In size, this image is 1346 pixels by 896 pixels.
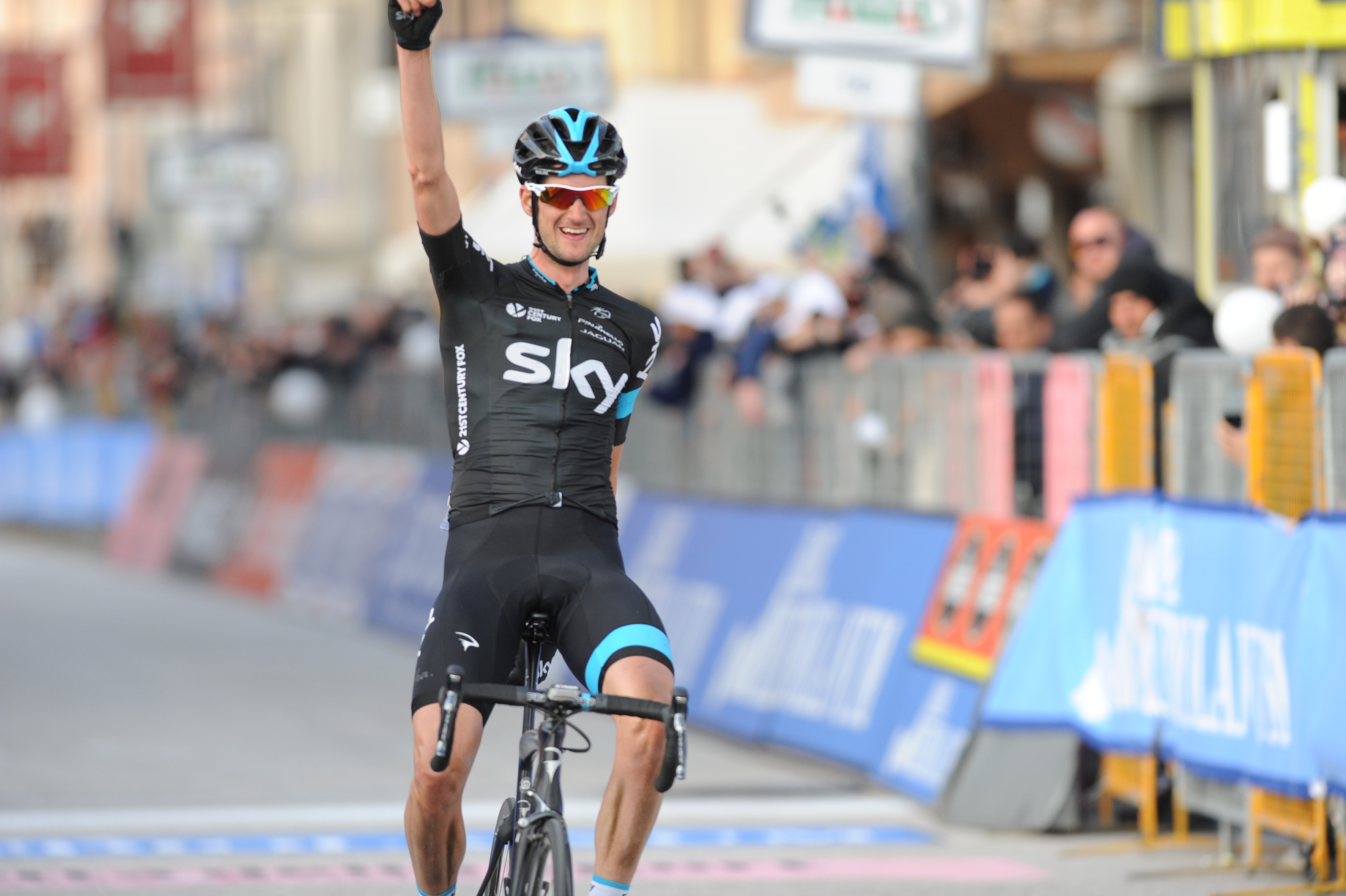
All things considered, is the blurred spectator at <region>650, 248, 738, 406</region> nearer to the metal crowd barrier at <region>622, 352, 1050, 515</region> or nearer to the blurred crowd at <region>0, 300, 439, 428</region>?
the metal crowd barrier at <region>622, 352, 1050, 515</region>

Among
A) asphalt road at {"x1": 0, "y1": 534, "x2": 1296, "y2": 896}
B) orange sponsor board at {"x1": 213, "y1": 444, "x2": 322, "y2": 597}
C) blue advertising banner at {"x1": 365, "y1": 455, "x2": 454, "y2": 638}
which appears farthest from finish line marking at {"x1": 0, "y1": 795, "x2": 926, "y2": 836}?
orange sponsor board at {"x1": 213, "y1": 444, "x2": 322, "y2": 597}

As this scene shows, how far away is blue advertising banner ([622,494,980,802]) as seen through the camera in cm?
1087

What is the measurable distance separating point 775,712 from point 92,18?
55188 mm

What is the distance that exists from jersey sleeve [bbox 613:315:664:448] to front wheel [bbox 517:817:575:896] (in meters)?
1.08

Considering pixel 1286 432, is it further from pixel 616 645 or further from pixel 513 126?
pixel 513 126

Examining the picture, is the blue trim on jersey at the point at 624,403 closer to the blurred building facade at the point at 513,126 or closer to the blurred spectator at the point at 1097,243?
the blurred spectator at the point at 1097,243

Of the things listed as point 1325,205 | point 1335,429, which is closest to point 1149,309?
point 1325,205

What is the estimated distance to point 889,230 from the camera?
17.7 meters

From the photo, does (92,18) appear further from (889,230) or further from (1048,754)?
(1048,754)

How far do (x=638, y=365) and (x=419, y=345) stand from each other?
15.2 metres

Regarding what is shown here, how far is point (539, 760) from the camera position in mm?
6012

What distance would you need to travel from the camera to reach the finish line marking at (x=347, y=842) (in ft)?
30.9

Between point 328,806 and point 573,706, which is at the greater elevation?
point 573,706

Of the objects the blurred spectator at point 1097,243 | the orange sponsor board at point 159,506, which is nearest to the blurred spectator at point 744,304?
the blurred spectator at point 1097,243
